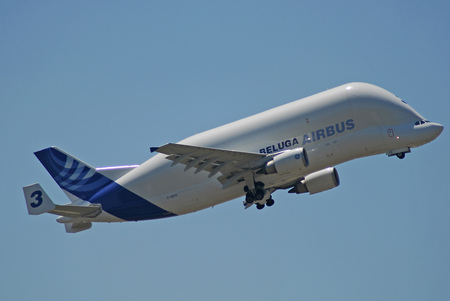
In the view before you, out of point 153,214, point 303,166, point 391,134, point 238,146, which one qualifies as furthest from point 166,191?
point 391,134

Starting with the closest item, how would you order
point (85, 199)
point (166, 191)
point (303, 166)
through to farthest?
point (303, 166), point (166, 191), point (85, 199)

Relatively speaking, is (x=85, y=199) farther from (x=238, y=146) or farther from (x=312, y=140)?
(x=312, y=140)

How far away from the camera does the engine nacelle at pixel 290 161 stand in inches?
1729

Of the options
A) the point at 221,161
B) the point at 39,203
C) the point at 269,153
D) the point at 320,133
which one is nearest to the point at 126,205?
the point at 39,203

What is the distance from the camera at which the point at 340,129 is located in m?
45.2

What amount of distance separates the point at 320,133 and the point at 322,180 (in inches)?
210

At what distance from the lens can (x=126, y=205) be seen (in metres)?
49.6

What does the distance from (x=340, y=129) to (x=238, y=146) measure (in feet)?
21.3

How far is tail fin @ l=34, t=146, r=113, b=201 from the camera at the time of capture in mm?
52031

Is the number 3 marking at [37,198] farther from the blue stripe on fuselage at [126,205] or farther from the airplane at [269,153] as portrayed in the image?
the blue stripe on fuselage at [126,205]

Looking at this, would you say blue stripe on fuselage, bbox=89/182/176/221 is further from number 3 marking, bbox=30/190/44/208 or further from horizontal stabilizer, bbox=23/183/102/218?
number 3 marking, bbox=30/190/44/208

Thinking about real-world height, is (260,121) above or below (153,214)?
above

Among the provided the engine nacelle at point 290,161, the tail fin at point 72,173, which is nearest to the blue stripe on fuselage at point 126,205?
the tail fin at point 72,173

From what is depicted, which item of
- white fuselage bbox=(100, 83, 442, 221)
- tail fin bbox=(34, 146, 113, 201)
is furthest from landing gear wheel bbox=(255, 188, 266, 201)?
tail fin bbox=(34, 146, 113, 201)
